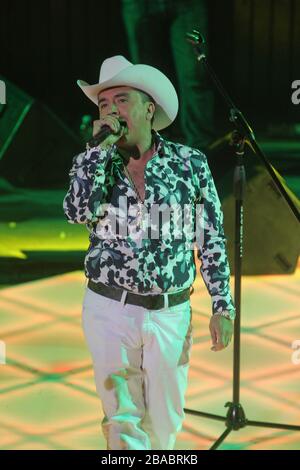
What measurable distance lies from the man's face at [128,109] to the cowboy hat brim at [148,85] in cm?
2

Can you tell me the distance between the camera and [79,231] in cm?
661

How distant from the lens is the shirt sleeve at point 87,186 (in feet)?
7.49

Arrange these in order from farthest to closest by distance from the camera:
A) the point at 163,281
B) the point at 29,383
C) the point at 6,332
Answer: the point at 6,332
the point at 29,383
the point at 163,281

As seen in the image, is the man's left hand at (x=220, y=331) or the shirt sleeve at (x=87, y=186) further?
the man's left hand at (x=220, y=331)

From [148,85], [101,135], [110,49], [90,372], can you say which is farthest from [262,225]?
[101,135]

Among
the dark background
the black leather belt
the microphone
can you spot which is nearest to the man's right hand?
the microphone

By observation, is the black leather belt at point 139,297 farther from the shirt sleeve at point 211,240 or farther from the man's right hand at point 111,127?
the man's right hand at point 111,127

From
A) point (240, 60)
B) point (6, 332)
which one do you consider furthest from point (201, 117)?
point (6, 332)

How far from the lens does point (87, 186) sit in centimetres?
230

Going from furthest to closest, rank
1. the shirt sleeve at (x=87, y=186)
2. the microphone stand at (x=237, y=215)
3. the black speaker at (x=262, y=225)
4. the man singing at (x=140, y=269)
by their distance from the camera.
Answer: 1. the black speaker at (x=262, y=225)
2. the microphone stand at (x=237, y=215)
3. the man singing at (x=140, y=269)
4. the shirt sleeve at (x=87, y=186)

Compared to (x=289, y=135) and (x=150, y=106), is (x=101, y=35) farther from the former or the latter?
(x=150, y=106)

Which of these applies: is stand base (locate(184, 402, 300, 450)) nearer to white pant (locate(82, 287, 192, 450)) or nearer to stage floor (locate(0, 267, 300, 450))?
stage floor (locate(0, 267, 300, 450))

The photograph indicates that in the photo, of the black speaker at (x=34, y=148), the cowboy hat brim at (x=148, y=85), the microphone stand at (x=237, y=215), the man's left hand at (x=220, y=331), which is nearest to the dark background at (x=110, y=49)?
the black speaker at (x=34, y=148)

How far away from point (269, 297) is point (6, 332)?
160cm
